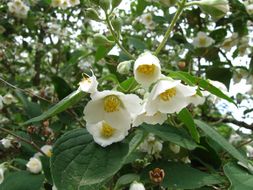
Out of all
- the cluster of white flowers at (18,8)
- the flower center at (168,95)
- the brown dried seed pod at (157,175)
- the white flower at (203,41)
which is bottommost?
the white flower at (203,41)

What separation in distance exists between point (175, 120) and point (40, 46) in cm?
272

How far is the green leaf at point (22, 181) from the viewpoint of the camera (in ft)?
5.57

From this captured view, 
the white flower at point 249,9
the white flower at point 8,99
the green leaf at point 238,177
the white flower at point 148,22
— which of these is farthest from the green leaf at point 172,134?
the white flower at point 148,22

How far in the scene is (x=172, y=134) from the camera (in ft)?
4.87

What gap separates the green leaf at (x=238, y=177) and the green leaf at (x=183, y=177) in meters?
0.05

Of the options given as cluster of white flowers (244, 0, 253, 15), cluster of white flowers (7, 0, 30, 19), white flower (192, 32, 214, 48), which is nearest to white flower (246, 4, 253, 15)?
cluster of white flowers (244, 0, 253, 15)

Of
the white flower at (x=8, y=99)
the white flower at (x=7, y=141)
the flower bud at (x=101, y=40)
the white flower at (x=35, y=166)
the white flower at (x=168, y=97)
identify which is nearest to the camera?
the white flower at (x=168, y=97)

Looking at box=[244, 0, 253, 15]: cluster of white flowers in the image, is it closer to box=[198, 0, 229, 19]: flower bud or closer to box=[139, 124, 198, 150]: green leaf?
box=[198, 0, 229, 19]: flower bud

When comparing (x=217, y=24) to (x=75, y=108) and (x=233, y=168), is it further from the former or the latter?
(x=233, y=168)

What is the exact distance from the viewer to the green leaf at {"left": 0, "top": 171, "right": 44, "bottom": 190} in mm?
1699

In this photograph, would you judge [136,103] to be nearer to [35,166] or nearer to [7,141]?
[35,166]

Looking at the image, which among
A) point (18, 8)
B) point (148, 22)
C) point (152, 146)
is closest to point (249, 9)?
point (148, 22)

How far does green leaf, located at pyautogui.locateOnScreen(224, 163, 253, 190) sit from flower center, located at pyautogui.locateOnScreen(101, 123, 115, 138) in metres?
0.41

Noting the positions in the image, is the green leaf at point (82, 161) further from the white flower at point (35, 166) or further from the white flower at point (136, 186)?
the white flower at point (35, 166)
